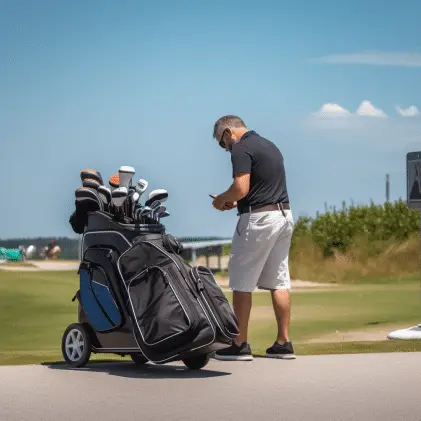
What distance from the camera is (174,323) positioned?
8.38 metres

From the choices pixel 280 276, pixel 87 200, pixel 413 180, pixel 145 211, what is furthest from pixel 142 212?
pixel 413 180

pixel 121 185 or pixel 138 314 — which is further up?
pixel 121 185

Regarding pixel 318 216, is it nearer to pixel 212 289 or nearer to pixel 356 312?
pixel 356 312

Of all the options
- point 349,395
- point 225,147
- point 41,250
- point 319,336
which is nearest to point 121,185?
point 225,147

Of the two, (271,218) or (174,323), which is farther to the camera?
(271,218)

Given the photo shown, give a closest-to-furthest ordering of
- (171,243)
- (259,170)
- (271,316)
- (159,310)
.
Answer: (159,310)
(171,243)
(259,170)
(271,316)

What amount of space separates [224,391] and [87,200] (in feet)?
6.84

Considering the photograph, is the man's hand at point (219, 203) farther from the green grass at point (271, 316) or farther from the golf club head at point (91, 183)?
the green grass at point (271, 316)

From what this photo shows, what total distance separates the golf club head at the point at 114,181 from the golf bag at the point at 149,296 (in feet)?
1.14

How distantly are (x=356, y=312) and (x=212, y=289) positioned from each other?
8.88m

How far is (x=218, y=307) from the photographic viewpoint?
340 inches

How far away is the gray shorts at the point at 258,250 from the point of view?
939cm

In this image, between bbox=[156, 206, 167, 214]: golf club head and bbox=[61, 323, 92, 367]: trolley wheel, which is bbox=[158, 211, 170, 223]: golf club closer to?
bbox=[156, 206, 167, 214]: golf club head

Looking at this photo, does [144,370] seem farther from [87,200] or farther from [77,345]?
[87,200]
